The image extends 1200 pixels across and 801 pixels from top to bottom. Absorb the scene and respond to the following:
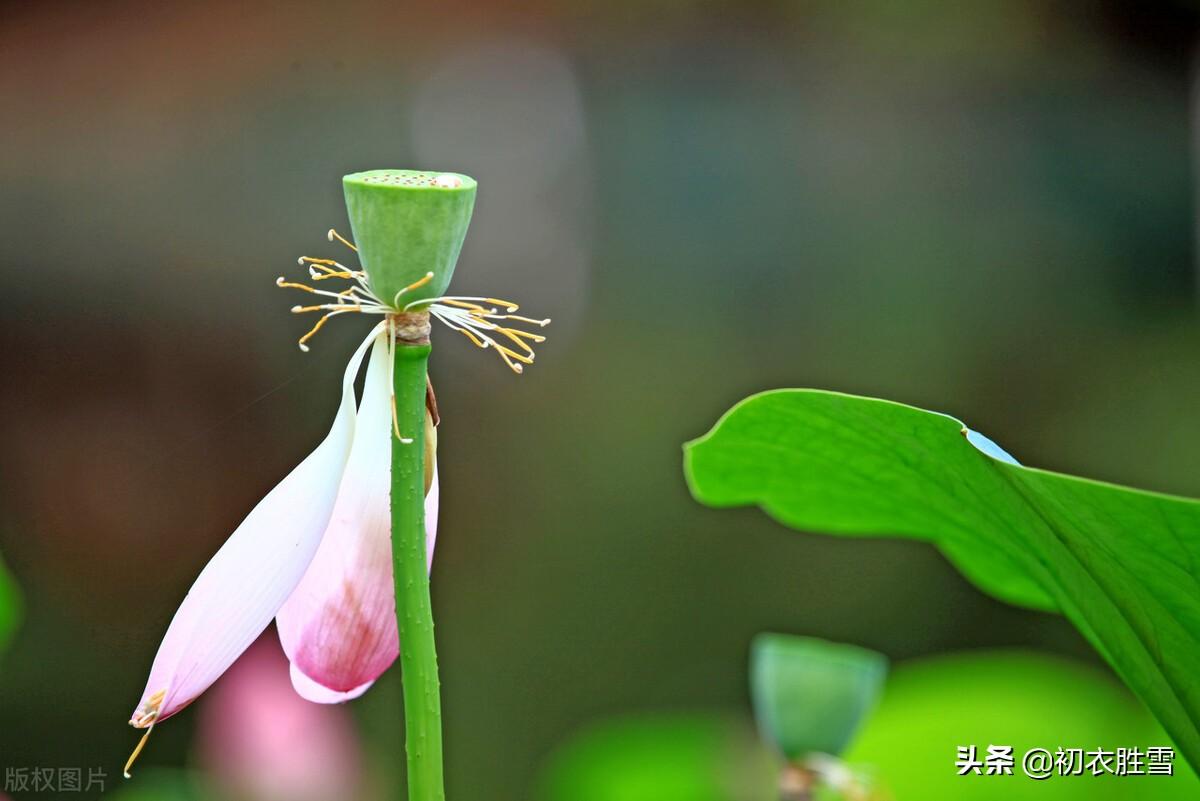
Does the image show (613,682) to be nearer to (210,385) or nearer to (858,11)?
(210,385)

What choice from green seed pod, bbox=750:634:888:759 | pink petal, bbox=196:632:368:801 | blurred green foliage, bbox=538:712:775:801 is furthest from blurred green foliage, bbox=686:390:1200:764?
pink petal, bbox=196:632:368:801

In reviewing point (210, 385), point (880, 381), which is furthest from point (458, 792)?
point (880, 381)

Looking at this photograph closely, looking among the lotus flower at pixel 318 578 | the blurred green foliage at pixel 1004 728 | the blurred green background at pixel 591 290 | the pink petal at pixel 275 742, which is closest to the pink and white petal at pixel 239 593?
the lotus flower at pixel 318 578

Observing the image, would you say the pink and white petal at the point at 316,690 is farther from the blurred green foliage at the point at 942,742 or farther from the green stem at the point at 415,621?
the blurred green foliage at the point at 942,742

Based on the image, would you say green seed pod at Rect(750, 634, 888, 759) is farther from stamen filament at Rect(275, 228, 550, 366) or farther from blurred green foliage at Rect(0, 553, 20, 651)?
blurred green foliage at Rect(0, 553, 20, 651)

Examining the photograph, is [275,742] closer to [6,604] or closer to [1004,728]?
[6,604]
